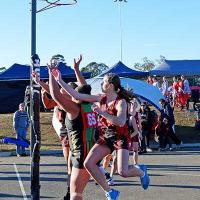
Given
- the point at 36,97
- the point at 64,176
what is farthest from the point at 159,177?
the point at 36,97

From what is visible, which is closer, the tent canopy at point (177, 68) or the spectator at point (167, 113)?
the spectator at point (167, 113)

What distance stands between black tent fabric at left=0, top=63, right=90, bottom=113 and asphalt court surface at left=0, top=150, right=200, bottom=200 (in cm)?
1383

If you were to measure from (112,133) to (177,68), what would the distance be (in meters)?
27.5

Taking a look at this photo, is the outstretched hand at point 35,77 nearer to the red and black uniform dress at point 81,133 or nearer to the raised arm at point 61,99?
the raised arm at point 61,99

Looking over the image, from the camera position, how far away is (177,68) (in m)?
34.3

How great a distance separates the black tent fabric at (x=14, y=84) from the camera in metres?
29.4

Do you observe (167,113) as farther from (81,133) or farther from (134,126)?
(81,133)

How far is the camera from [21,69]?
30.1 metres

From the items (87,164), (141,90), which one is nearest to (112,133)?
(87,164)

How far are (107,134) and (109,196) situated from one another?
0.88 m

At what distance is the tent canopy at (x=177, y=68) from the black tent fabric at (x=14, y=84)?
6.26 metres

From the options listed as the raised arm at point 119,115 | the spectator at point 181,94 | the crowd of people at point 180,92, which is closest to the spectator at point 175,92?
the crowd of people at point 180,92

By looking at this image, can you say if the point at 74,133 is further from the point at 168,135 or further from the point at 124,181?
the point at 168,135

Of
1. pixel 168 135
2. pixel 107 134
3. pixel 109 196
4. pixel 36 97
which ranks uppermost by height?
pixel 36 97
